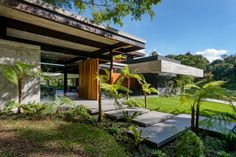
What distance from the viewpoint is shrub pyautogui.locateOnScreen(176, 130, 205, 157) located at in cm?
346

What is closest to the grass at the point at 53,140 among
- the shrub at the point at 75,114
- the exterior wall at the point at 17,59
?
the shrub at the point at 75,114

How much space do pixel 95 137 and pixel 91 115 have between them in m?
1.95

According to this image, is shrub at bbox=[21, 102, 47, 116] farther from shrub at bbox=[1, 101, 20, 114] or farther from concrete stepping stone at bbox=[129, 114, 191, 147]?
concrete stepping stone at bbox=[129, 114, 191, 147]

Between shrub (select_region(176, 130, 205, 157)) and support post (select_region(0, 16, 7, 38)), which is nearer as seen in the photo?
shrub (select_region(176, 130, 205, 157))

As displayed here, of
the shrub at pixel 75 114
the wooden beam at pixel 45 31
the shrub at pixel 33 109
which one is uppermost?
the wooden beam at pixel 45 31

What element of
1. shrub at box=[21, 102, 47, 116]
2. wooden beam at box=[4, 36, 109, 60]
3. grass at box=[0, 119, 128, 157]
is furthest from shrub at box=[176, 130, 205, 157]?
wooden beam at box=[4, 36, 109, 60]

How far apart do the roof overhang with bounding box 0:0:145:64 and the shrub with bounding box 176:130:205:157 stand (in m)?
4.41

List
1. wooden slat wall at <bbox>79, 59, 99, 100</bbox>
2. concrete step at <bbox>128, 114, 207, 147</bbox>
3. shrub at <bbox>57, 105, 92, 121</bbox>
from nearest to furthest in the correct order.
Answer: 1. concrete step at <bbox>128, 114, 207, 147</bbox>
2. shrub at <bbox>57, 105, 92, 121</bbox>
3. wooden slat wall at <bbox>79, 59, 99, 100</bbox>

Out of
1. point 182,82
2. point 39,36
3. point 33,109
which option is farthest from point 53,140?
point 182,82

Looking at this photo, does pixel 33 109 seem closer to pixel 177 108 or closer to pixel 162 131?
pixel 162 131

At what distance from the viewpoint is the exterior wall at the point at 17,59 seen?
5.66 metres

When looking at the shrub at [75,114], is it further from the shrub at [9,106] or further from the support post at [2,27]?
the support post at [2,27]

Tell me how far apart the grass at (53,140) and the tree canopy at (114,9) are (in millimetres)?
3655

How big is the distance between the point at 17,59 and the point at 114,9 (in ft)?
12.2
